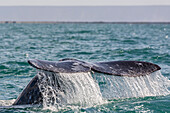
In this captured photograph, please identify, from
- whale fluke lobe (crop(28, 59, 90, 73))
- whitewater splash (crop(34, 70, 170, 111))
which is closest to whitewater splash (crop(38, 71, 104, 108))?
whitewater splash (crop(34, 70, 170, 111))

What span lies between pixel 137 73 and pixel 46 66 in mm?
1529

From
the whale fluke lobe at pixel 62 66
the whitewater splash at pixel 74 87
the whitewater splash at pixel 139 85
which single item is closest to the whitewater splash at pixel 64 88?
the whitewater splash at pixel 74 87

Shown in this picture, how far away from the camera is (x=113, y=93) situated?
307 inches

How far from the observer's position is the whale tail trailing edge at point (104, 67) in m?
4.84

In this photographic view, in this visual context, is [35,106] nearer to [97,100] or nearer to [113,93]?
[97,100]

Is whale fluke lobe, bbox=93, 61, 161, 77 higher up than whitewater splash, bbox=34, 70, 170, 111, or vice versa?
whale fluke lobe, bbox=93, 61, 161, 77

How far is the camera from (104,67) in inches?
211

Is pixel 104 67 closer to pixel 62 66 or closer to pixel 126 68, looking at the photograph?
pixel 126 68

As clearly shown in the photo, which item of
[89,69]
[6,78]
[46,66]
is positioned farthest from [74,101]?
[6,78]

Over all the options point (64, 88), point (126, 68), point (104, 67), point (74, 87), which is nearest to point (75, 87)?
point (74, 87)

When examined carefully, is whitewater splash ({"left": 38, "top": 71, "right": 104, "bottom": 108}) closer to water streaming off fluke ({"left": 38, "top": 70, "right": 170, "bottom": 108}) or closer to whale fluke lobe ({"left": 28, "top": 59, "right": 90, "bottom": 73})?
water streaming off fluke ({"left": 38, "top": 70, "right": 170, "bottom": 108})

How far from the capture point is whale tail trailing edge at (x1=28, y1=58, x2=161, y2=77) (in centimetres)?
484

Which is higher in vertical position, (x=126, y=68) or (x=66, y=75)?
(x=126, y=68)

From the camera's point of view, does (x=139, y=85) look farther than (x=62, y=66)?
Yes
